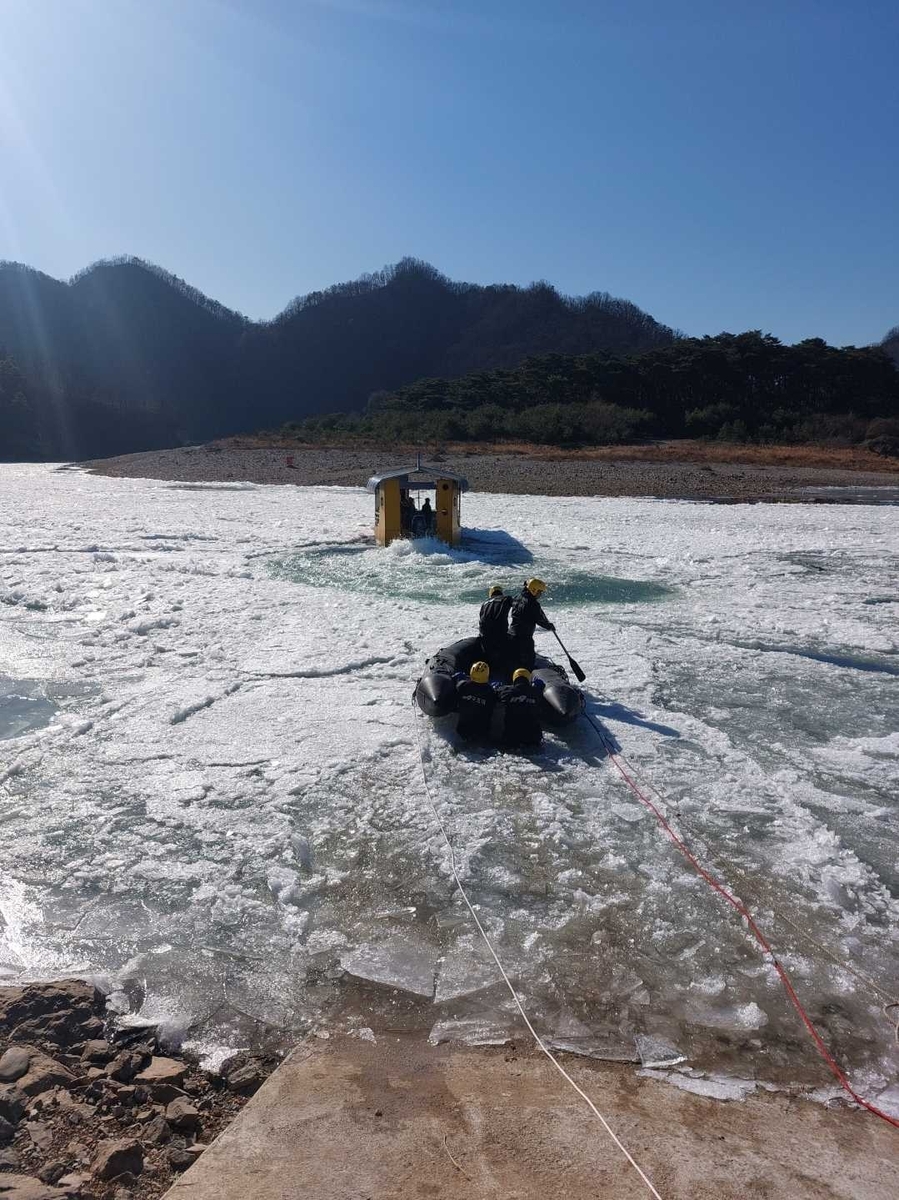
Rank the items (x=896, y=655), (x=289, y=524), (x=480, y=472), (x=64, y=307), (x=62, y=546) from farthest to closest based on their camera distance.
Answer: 1. (x=64, y=307)
2. (x=480, y=472)
3. (x=289, y=524)
4. (x=62, y=546)
5. (x=896, y=655)

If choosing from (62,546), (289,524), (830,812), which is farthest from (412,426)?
(830,812)

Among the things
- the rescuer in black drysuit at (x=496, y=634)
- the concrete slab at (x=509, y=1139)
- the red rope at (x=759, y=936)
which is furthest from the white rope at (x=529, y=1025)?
the rescuer in black drysuit at (x=496, y=634)

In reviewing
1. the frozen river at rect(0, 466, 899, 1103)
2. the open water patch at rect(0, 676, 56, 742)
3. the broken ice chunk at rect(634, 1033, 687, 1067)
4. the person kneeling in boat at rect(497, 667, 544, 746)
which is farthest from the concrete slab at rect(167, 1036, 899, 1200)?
the open water patch at rect(0, 676, 56, 742)

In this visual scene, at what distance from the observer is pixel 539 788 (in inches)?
214

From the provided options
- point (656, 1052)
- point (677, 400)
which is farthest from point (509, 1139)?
point (677, 400)

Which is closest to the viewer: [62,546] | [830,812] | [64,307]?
[830,812]

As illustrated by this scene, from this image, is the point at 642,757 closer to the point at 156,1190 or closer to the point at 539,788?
the point at 539,788

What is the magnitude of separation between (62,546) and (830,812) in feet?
45.4

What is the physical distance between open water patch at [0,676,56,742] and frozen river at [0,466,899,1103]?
3 cm

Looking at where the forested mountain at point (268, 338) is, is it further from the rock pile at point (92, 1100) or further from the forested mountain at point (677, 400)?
the rock pile at point (92, 1100)

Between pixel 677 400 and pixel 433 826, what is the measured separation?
149ft

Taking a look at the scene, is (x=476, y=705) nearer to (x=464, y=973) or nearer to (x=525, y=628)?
(x=525, y=628)

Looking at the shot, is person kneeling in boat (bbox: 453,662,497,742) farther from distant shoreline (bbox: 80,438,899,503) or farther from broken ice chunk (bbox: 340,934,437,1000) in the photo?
distant shoreline (bbox: 80,438,899,503)

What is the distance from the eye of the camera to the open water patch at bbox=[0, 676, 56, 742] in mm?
6273
